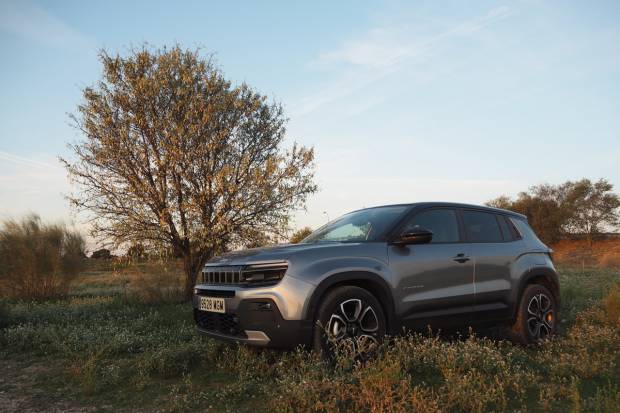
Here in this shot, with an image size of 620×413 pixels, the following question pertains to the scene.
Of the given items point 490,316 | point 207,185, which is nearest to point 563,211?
point 207,185

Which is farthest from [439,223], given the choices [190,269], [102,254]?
[102,254]

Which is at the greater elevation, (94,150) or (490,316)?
(94,150)

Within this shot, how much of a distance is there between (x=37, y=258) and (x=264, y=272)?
10882mm

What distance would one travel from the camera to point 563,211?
44.5 metres

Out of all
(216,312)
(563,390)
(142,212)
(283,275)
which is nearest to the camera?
(563,390)

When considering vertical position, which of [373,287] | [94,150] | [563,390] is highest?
[94,150]

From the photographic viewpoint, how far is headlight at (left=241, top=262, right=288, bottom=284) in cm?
477

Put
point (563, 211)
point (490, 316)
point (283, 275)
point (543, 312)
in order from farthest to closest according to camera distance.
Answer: point (563, 211) < point (543, 312) < point (490, 316) < point (283, 275)

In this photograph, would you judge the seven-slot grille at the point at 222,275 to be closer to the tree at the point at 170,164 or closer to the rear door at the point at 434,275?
the rear door at the point at 434,275

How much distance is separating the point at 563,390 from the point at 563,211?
45.0 meters

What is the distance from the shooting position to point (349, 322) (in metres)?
4.90

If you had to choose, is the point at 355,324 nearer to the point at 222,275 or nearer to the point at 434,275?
Answer: the point at 434,275

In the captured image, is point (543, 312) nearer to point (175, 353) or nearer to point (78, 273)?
point (175, 353)

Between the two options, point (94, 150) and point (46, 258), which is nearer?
point (94, 150)
